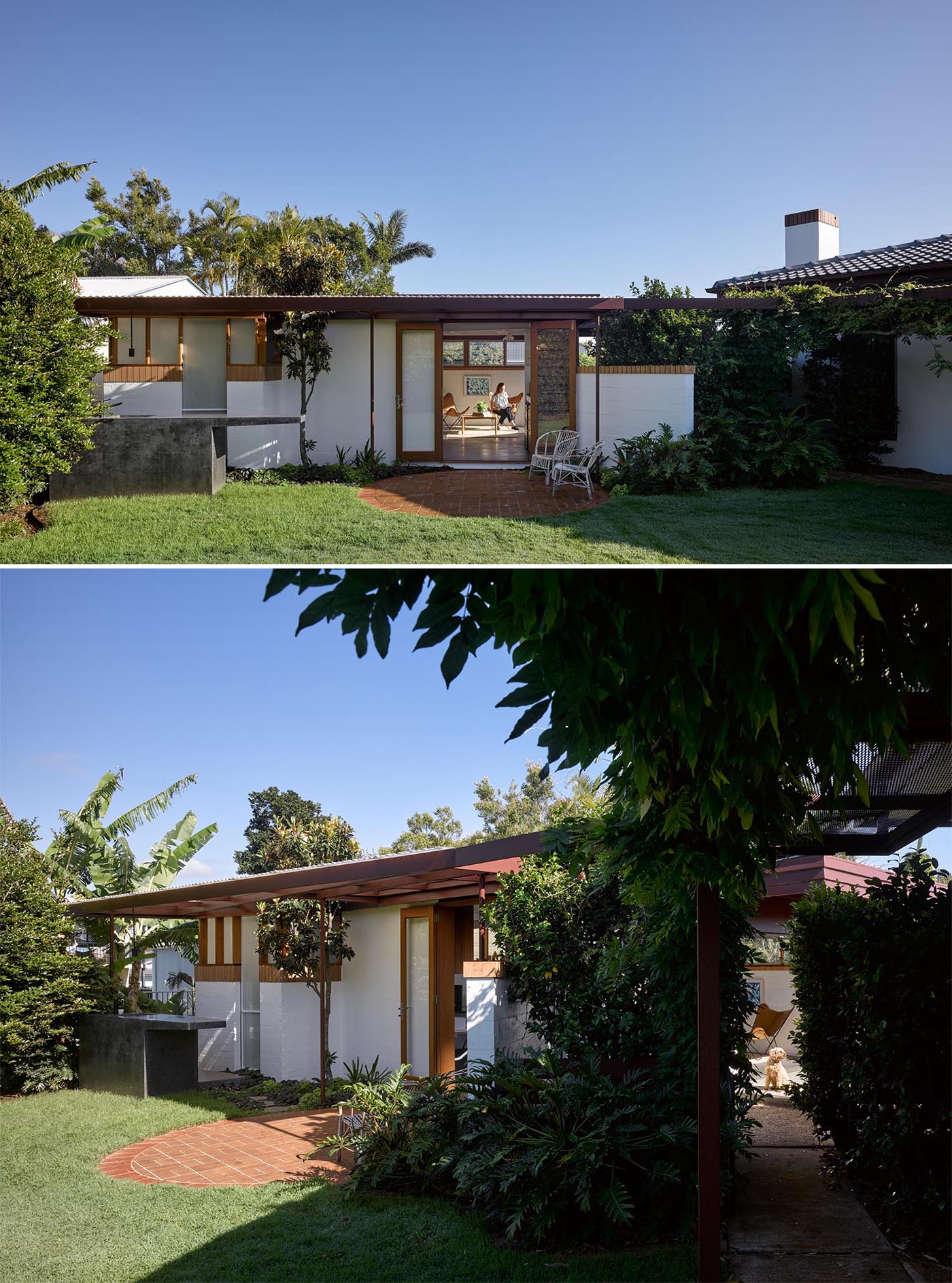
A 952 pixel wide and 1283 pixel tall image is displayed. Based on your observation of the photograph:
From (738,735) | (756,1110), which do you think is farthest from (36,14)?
(756,1110)

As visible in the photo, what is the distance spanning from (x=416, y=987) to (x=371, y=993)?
105 centimetres

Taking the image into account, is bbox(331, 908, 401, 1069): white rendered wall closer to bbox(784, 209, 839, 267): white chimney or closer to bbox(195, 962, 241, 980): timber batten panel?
bbox(195, 962, 241, 980): timber batten panel

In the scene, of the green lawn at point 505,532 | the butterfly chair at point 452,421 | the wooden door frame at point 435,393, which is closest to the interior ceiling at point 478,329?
the wooden door frame at point 435,393

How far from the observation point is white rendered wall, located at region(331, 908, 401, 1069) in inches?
521

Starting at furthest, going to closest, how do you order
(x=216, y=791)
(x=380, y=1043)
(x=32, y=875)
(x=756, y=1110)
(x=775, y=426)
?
(x=216, y=791) < (x=32, y=875) < (x=380, y=1043) < (x=756, y=1110) < (x=775, y=426)

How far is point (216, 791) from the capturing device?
34.8 metres

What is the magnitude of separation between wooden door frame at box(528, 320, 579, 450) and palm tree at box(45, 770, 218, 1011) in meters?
9.88

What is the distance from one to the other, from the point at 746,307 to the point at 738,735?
4.43 m

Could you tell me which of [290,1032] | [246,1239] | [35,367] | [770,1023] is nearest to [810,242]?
[35,367]

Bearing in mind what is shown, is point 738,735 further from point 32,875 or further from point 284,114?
point 32,875

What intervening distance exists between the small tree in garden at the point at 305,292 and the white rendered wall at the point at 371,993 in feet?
22.7

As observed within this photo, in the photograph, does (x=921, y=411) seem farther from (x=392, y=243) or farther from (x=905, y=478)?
(x=392, y=243)

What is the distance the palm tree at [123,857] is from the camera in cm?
1623

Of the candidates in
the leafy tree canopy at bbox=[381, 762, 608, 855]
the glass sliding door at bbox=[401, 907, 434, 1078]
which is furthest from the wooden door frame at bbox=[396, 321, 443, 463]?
the leafy tree canopy at bbox=[381, 762, 608, 855]
